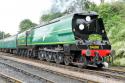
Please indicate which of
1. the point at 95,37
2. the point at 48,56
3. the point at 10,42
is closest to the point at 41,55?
the point at 48,56

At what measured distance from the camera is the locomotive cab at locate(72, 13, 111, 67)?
15052mm

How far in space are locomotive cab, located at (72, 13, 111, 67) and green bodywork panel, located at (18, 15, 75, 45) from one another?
0.43 meters

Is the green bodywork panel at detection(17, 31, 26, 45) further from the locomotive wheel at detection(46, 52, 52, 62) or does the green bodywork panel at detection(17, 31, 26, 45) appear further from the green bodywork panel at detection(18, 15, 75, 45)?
the locomotive wheel at detection(46, 52, 52, 62)

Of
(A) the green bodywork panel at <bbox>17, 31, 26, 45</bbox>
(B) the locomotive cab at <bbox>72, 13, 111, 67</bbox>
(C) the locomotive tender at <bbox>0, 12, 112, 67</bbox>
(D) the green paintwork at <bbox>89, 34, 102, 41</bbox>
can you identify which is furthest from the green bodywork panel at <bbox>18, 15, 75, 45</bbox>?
(A) the green bodywork panel at <bbox>17, 31, 26, 45</bbox>

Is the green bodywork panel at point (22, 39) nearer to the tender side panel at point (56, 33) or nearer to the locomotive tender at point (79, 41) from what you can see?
the tender side panel at point (56, 33)

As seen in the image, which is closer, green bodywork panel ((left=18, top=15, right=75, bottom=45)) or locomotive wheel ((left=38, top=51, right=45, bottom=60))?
green bodywork panel ((left=18, top=15, right=75, bottom=45))

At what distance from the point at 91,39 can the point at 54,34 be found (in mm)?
3244

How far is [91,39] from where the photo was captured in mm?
15969

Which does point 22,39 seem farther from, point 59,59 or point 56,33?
point 59,59

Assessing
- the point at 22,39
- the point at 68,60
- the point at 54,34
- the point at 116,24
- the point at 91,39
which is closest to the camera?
the point at 91,39

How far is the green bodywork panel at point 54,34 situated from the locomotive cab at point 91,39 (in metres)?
0.43

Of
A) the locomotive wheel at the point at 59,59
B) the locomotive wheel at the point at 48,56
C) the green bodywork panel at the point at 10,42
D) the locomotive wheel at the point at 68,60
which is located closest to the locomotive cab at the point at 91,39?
the locomotive wheel at the point at 68,60

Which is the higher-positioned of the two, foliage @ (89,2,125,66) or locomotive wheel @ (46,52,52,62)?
foliage @ (89,2,125,66)

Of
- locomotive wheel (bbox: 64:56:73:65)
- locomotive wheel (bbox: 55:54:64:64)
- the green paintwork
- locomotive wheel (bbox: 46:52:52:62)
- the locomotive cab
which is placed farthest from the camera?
locomotive wheel (bbox: 46:52:52:62)
